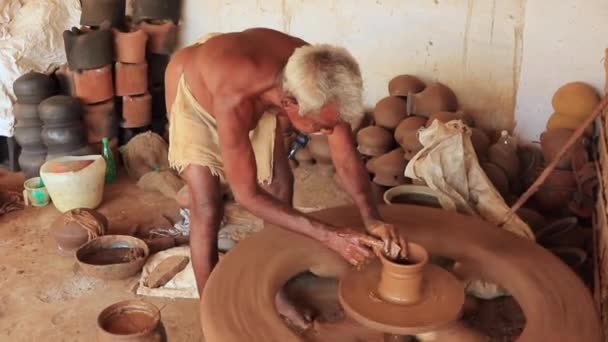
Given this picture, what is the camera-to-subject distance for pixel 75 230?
3602 millimetres

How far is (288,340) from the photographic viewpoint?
188 centimetres

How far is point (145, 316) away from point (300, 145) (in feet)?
8.08

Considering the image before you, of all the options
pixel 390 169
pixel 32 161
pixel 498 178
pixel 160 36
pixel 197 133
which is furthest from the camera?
pixel 160 36

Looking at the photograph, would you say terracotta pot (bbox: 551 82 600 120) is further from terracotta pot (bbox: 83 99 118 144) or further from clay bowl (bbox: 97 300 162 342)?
terracotta pot (bbox: 83 99 118 144)

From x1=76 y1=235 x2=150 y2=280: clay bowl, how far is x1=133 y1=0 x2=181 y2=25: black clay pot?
6.67ft

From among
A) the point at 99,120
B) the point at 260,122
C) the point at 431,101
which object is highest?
the point at 260,122

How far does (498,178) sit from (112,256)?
2.15 metres

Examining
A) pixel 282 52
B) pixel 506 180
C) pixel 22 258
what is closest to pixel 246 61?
pixel 282 52

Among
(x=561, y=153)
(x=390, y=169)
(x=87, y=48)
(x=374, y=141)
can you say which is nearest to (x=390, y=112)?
(x=374, y=141)

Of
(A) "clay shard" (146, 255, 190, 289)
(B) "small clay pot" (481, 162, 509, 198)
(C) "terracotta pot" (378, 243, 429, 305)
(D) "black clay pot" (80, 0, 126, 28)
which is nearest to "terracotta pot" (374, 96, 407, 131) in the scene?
(B) "small clay pot" (481, 162, 509, 198)

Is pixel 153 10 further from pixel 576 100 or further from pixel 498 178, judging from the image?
pixel 576 100

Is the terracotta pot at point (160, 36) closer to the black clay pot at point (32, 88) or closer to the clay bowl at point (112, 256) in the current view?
the black clay pot at point (32, 88)

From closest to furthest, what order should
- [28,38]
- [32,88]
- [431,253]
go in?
[431,253], [32,88], [28,38]

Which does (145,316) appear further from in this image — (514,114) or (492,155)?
(514,114)
